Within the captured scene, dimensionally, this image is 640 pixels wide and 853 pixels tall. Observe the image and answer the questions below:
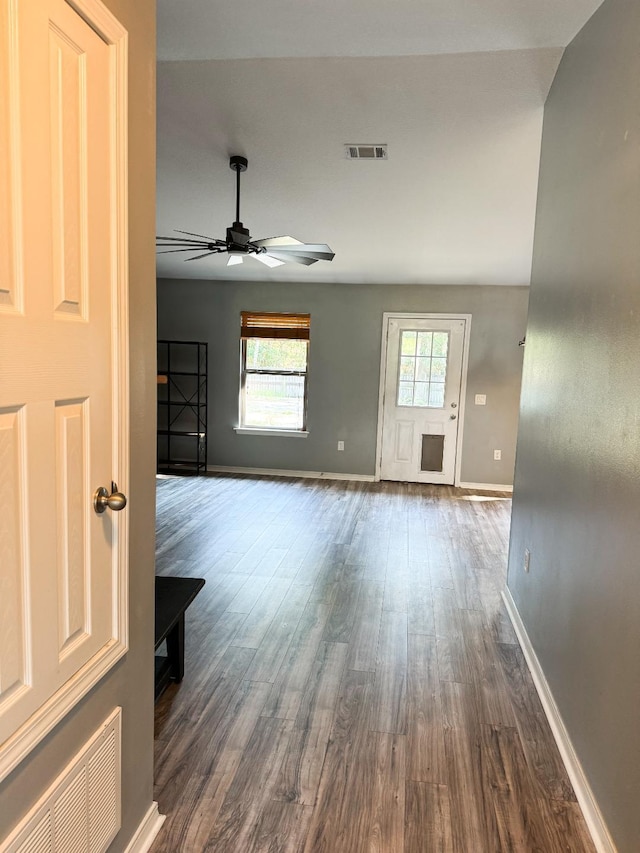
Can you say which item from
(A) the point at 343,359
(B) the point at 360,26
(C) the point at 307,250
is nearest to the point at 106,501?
(B) the point at 360,26

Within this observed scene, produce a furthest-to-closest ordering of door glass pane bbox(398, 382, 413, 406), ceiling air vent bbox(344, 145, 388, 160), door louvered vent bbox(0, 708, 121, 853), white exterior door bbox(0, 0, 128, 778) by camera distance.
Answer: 1. door glass pane bbox(398, 382, 413, 406)
2. ceiling air vent bbox(344, 145, 388, 160)
3. door louvered vent bbox(0, 708, 121, 853)
4. white exterior door bbox(0, 0, 128, 778)

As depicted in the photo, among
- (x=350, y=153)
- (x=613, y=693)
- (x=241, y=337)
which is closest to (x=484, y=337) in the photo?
(x=241, y=337)

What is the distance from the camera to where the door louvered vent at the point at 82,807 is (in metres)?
0.98

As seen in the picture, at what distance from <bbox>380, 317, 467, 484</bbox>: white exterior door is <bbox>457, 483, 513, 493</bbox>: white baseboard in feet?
0.54

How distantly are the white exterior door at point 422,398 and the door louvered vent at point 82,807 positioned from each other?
5.41 m

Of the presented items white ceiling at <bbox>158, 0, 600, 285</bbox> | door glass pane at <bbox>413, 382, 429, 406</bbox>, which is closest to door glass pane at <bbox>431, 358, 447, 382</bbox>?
door glass pane at <bbox>413, 382, 429, 406</bbox>

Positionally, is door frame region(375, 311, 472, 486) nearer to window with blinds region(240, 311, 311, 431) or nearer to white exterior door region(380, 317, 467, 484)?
white exterior door region(380, 317, 467, 484)

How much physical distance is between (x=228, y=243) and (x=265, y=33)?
123 cm

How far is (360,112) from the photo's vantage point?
2.67 meters

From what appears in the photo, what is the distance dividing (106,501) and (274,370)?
5542 millimetres

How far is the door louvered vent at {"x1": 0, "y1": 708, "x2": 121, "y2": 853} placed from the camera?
98 cm

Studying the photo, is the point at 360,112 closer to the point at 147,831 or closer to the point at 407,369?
the point at 147,831

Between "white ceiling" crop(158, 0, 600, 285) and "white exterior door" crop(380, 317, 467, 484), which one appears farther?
"white exterior door" crop(380, 317, 467, 484)

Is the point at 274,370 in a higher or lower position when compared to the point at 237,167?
lower
